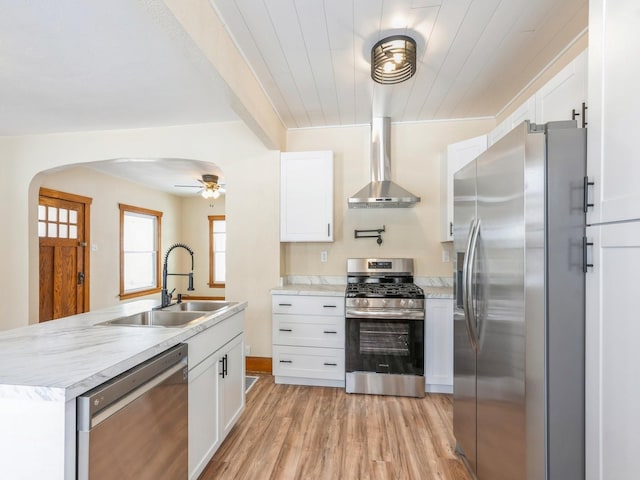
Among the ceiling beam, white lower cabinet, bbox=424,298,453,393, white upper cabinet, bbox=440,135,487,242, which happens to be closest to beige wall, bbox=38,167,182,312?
the ceiling beam

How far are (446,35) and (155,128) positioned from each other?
2847mm

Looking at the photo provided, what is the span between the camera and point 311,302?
9.86ft

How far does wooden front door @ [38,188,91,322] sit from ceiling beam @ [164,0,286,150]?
10.4 ft

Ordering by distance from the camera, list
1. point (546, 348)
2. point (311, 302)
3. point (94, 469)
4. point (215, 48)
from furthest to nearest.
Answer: point (311, 302), point (215, 48), point (546, 348), point (94, 469)

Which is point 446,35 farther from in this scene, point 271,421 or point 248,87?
point 271,421

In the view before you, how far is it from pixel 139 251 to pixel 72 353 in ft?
17.2

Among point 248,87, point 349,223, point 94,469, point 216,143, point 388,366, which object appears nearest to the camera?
point 94,469

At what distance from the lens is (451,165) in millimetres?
3059

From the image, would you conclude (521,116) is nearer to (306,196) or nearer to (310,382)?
(306,196)

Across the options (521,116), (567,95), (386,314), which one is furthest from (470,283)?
(521,116)

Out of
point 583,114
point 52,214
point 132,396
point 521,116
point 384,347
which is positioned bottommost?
point 384,347

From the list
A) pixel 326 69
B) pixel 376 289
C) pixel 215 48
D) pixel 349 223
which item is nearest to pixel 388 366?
pixel 376 289

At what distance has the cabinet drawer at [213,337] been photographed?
5.33 feet

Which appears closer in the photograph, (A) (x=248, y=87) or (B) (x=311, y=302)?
(A) (x=248, y=87)
